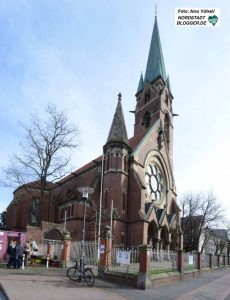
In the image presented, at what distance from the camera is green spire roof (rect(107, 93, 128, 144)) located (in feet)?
121

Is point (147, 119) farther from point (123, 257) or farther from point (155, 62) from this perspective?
point (123, 257)

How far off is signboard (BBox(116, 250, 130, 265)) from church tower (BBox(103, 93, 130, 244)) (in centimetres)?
1490

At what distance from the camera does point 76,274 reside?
1591 cm

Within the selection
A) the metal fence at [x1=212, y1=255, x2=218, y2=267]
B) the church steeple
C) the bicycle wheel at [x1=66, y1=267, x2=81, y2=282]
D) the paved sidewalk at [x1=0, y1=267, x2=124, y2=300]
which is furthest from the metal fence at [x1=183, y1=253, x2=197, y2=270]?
the church steeple

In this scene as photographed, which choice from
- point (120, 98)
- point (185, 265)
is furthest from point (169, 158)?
point (185, 265)

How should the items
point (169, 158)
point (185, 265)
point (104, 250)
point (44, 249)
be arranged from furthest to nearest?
point (169, 158), point (44, 249), point (185, 265), point (104, 250)

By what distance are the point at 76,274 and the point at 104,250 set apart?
2.92 meters

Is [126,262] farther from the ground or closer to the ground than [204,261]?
farther from the ground

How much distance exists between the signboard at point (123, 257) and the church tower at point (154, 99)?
30332mm

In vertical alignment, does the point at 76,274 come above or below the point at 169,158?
below

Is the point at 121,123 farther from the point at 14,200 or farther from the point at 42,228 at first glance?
the point at 14,200

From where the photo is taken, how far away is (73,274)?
15945 mm

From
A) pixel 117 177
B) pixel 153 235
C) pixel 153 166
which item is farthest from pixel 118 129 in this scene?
pixel 153 235

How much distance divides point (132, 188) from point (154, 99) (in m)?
18.0
